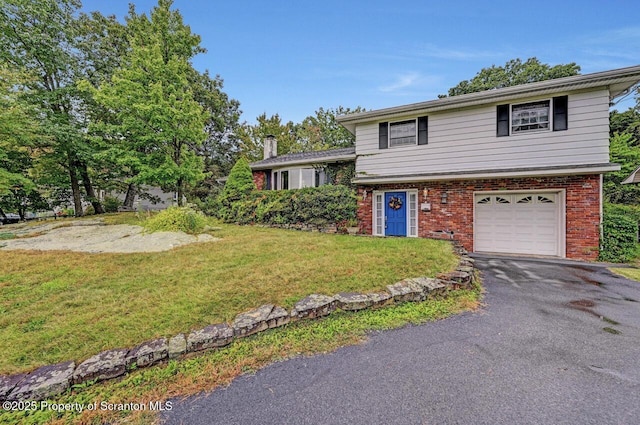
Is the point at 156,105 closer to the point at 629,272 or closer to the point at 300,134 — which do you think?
the point at 629,272

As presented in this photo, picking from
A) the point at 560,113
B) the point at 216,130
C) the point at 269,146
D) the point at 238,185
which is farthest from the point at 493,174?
the point at 216,130

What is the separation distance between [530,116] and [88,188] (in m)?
21.0

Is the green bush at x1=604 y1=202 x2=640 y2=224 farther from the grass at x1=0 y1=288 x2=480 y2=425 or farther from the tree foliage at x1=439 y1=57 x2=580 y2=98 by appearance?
the tree foliage at x1=439 y1=57 x2=580 y2=98

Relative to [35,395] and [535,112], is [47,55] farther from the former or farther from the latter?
[535,112]

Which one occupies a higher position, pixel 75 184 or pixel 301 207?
pixel 75 184

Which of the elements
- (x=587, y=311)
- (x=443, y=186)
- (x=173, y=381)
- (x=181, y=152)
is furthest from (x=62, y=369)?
(x=181, y=152)

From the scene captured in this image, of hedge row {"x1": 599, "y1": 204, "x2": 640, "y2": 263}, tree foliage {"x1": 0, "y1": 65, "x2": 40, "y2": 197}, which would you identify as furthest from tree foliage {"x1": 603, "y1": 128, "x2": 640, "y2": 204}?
tree foliage {"x1": 0, "y1": 65, "x2": 40, "y2": 197}

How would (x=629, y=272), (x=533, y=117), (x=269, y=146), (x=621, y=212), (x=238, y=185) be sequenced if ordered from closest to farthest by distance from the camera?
(x=629, y=272), (x=533, y=117), (x=621, y=212), (x=238, y=185), (x=269, y=146)

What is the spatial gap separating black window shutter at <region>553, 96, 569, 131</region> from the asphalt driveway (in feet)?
21.6

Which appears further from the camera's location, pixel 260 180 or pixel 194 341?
pixel 260 180

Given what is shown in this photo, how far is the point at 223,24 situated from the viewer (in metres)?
11.0

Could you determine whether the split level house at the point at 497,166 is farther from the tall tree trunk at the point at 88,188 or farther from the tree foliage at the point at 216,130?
the tree foliage at the point at 216,130

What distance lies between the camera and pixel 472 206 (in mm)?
9117

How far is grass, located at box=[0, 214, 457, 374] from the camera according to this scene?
2.80 meters
